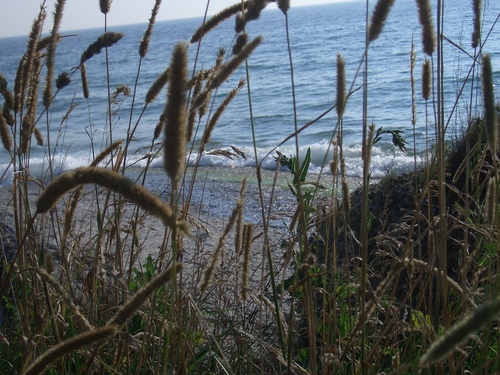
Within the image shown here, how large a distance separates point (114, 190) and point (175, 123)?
12 centimetres

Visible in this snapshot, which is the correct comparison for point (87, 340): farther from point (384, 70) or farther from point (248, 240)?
point (384, 70)

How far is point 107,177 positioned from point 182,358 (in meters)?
0.78

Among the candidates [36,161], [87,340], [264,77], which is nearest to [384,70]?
[264,77]

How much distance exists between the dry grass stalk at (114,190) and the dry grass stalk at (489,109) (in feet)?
2.00

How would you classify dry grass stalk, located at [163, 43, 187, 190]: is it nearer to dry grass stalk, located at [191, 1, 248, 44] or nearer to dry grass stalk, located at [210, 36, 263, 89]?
dry grass stalk, located at [210, 36, 263, 89]

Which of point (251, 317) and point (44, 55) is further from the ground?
point (44, 55)

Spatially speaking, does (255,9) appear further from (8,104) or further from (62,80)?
(8,104)

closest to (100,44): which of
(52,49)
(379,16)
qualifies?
(52,49)

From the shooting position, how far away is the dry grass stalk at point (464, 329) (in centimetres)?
68

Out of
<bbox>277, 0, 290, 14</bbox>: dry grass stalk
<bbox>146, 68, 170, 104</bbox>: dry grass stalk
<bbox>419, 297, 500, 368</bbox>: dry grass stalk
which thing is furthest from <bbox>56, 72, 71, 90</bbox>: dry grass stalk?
<bbox>419, 297, 500, 368</bbox>: dry grass stalk

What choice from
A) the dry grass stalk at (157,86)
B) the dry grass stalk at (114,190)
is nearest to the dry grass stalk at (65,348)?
the dry grass stalk at (114,190)

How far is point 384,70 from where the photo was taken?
16.5 metres

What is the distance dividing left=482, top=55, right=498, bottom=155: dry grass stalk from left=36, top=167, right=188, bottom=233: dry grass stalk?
23.9 inches

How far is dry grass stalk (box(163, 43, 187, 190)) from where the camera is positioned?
806mm
